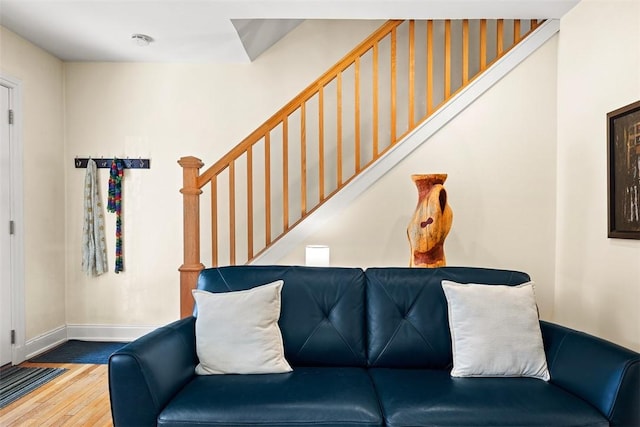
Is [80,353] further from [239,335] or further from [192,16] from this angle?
[192,16]

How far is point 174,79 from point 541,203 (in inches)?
134

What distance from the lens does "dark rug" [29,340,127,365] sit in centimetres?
338

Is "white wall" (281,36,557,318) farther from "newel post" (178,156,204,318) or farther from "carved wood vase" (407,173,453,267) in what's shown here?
"newel post" (178,156,204,318)

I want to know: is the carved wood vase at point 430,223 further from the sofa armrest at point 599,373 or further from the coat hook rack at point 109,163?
the coat hook rack at point 109,163

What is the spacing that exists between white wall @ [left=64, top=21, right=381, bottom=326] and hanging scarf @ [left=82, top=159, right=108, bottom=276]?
0.27 feet

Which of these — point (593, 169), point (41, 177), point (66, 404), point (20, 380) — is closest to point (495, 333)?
point (593, 169)

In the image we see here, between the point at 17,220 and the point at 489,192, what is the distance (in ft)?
12.1

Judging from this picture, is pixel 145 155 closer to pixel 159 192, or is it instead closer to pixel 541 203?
pixel 159 192

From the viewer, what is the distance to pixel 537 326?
6.31 feet

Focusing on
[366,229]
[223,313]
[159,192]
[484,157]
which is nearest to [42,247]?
[159,192]

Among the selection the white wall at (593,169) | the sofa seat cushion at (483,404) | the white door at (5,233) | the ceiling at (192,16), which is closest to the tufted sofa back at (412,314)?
the sofa seat cushion at (483,404)

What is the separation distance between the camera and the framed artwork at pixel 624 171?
7.26ft

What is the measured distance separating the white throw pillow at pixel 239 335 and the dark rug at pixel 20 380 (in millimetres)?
1651

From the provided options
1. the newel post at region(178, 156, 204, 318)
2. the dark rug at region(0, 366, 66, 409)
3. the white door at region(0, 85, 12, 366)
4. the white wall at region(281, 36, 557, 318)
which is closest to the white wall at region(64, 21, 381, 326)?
the white door at region(0, 85, 12, 366)
